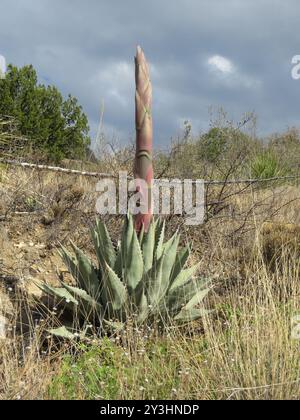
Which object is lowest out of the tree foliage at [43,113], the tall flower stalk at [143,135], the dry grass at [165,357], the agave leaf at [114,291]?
the dry grass at [165,357]

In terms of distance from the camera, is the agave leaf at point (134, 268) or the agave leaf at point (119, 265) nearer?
the agave leaf at point (134, 268)

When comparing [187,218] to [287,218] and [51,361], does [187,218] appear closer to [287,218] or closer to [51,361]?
[287,218]

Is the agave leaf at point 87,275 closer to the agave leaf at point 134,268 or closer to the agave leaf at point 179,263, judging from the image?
the agave leaf at point 134,268

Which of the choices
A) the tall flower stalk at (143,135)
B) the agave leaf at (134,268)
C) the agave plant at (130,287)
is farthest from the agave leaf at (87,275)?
the tall flower stalk at (143,135)

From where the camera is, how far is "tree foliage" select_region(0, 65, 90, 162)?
43.1 feet

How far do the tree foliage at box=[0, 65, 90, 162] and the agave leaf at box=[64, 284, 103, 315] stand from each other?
843 cm

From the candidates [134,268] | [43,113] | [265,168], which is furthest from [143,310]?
[43,113]

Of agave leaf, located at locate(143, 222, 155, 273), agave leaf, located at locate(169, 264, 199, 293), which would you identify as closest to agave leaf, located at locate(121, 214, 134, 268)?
agave leaf, located at locate(143, 222, 155, 273)

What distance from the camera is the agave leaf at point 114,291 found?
12.9 ft

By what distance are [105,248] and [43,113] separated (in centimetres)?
1054

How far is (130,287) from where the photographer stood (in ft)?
13.4

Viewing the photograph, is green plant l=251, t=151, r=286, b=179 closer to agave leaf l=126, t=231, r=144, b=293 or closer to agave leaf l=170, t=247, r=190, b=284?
agave leaf l=170, t=247, r=190, b=284

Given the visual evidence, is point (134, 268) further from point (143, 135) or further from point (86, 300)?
point (143, 135)

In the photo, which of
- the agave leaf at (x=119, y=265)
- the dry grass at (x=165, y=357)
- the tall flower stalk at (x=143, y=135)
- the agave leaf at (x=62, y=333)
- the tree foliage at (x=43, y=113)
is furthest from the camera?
the tree foliage at (x=43, y=113)
